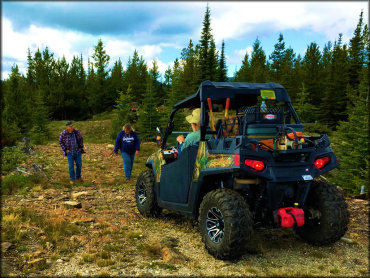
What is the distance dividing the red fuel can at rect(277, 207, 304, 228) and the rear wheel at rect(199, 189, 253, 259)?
1.37ft

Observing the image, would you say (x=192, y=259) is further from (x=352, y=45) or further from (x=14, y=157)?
(x=352, y=45)

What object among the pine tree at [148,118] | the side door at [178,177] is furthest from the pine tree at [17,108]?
the side door at [178,177]

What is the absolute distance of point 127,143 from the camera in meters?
10.2

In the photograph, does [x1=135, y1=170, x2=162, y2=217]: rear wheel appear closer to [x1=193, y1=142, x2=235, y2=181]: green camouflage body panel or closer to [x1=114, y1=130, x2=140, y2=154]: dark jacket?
[x1=193, y1=142, x2=235, y2=181]: green camouflage body panel

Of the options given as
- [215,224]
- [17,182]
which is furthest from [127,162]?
[215,224]

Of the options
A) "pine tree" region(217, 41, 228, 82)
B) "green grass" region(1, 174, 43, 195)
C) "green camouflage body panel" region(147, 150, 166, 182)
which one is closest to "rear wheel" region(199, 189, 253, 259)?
"green camouflage body panel" region(147, 150, 166, 182)

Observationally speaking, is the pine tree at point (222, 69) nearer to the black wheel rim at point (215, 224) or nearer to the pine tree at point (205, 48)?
the pine tree at point (205, 48)

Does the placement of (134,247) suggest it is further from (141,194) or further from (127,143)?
(127,143)

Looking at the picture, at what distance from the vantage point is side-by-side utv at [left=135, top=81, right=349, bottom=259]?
3.69 meters

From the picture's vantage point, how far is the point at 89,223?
548 centimetres

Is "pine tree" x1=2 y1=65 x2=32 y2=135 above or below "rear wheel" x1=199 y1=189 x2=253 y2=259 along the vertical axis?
above

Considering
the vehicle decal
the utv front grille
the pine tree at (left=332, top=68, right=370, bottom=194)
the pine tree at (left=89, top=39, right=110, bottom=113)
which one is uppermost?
the pine tree at (left=89, top=39, right=110, bottom=113)

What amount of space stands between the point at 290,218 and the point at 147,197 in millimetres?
2971

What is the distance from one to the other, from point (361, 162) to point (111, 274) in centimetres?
1406
